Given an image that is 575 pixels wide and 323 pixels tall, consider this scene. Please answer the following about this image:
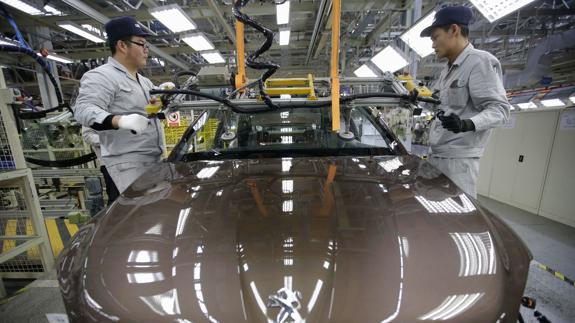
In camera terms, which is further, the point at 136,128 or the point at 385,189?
the point at 136,128

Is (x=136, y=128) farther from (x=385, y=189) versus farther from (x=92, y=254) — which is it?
(x=385, y=189)

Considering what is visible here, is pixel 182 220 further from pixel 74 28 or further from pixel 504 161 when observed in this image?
pixel 74 28

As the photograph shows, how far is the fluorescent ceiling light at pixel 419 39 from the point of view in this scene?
4090 mm

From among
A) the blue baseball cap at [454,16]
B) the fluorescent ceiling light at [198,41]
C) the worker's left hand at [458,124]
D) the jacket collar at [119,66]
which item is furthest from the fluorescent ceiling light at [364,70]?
the jacket collar at [119,66]

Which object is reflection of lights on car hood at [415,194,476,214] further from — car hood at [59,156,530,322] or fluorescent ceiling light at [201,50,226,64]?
fluorescent ceiling light at [201,50,226,64]

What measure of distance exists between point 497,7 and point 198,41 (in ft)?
17.9

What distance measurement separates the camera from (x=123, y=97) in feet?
6.50

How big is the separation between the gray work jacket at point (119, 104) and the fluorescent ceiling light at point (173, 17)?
2831 millimetres

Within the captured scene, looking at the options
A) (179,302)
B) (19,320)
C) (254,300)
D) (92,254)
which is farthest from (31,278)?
(254,300)

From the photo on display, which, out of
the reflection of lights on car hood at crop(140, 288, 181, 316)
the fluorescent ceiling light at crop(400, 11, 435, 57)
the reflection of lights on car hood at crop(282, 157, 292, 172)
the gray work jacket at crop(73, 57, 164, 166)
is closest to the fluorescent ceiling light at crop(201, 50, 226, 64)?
the fluorescent ceiling light at crop(400, 11, 435, 57)

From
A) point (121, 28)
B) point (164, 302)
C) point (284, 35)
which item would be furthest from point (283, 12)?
point (164, 302)

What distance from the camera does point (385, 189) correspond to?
1.21 meters

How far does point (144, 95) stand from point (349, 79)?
63.9 inches

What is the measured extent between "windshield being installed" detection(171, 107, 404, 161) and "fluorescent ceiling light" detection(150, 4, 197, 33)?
3261 mm
